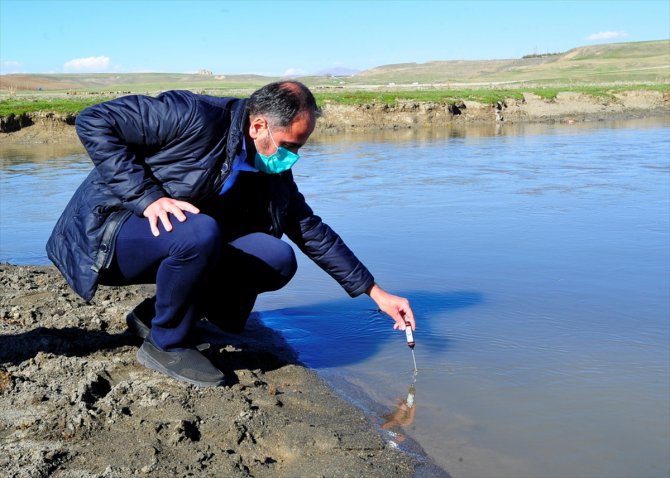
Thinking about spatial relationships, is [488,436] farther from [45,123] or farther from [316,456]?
[45,123]

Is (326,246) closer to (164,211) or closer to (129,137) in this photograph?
(164,211)

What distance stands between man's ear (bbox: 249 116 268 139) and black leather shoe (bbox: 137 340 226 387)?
1.06 m

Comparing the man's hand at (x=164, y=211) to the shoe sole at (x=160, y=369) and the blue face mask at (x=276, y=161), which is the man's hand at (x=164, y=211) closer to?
the blue face mask at (x=276, y=161)

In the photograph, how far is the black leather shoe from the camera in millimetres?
3635

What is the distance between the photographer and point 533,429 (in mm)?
3621

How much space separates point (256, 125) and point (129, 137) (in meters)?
0.56

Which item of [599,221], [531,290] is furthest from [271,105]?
[599,221]

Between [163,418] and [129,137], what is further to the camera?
[129,137]

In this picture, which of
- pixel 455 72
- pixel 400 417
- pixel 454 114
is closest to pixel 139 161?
pixel 400 417

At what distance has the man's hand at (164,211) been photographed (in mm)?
3391

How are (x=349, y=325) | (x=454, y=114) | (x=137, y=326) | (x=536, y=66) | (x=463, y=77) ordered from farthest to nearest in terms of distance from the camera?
(x=536, y=66), (x=463, y=77), (x=454, y=114), (x=349, y=325), (x=137, y=326)

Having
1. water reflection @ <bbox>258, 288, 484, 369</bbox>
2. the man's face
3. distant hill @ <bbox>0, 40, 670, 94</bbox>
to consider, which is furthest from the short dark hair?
distant hill @ <bbox>0, 40, 670, 94</bbox>

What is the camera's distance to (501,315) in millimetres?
5281

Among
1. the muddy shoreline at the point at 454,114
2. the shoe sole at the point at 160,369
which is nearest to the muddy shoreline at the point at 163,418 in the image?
the shoe sole at the point at 160,369
